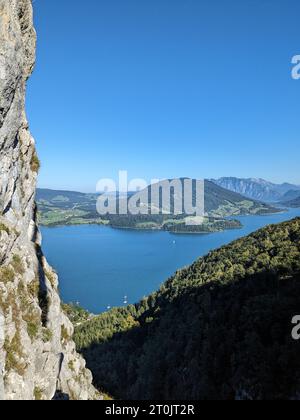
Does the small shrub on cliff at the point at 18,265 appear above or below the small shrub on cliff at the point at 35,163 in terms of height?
below

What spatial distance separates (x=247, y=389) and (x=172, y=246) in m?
174

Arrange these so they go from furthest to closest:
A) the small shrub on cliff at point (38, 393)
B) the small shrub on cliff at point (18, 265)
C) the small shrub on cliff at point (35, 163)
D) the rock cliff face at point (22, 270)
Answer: the small shrub on cliff at point (35, 163) → the small shrub on cliff at point (18, 265) → the small shrub on cliff at point (38, 393) → the rock cliff face at point (22, 270)

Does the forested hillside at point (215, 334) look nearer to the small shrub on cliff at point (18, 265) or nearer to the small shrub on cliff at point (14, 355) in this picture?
the small shrub on cliff at point (14, 355)

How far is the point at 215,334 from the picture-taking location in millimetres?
34844

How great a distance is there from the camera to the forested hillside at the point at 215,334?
2372cm

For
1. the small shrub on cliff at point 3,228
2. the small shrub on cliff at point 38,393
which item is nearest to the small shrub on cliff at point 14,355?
the small shrub on cliff at point 38,393

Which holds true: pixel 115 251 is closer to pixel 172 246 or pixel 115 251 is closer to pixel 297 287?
pixel 172 246

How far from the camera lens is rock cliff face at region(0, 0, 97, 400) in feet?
45.2

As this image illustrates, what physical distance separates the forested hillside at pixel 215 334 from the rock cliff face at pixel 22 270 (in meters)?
11.2

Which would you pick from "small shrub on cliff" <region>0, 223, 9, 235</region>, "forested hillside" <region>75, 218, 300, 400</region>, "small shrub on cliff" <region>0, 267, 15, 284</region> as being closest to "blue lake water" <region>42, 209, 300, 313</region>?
"forested hillside" <region>75, 218, 300, 400</region>

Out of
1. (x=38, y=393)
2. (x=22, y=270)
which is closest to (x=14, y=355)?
(x=38, y=393)

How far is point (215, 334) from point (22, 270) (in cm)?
2259

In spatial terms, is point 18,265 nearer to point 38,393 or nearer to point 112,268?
point 38,393
